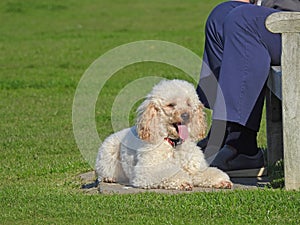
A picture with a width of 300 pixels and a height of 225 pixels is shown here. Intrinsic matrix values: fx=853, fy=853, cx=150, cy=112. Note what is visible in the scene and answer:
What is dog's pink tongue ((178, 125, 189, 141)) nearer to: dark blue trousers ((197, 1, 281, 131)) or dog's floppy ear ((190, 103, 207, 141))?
dog's floppy ear ((190, 103, 207, 141))

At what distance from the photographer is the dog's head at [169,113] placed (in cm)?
606

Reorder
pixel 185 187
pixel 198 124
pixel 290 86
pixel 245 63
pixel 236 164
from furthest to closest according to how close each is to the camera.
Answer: pixel 236 164 → pixel 198 124 → pixel 245 63 → pixel 185 187 → pixel 290 86

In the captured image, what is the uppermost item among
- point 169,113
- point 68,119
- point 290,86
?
point 290,86

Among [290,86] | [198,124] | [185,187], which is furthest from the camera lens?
[198,124]

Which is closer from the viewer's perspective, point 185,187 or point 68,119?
point 185,187

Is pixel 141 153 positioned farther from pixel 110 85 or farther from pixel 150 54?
pixel 150 54

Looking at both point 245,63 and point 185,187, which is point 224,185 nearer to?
point 185,187

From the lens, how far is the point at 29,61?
16.4m

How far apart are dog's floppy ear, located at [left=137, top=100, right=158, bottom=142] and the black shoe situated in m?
0.80

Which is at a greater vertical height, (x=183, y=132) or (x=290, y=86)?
(x=290, y=86)

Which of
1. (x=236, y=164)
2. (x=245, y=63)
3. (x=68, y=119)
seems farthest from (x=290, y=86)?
(x=68, y=119)

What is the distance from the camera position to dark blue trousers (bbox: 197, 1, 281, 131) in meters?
6.10

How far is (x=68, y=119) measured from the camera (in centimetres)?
1034

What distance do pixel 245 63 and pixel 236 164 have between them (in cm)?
95
